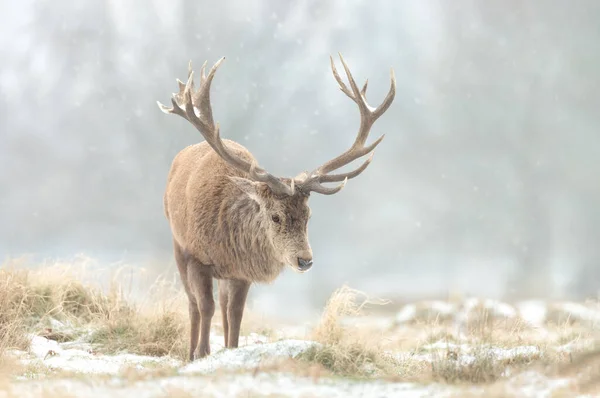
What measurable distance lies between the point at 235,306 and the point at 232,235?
931 mm

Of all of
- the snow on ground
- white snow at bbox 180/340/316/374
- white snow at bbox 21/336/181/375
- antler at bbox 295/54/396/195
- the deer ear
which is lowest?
the snow on ground

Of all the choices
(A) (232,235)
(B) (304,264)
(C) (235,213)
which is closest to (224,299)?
(A) (232,235)

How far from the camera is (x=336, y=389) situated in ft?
14.4

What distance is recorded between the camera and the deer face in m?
7.18

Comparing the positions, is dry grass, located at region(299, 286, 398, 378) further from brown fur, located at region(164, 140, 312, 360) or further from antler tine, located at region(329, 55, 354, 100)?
antler tine, located at region(329, 55, 354, 100)

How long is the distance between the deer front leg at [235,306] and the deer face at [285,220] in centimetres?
89

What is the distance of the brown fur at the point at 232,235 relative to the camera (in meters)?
7.28

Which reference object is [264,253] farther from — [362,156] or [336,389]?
[336,389]

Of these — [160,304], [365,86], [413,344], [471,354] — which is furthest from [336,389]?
[160,304]

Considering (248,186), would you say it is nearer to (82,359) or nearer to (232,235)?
(232,235)

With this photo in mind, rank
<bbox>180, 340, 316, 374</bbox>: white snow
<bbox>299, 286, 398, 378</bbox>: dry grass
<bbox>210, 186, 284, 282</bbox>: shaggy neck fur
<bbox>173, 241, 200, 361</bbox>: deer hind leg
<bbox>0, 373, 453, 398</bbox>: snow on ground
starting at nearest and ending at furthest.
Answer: <bbox>0, 373, 453, 398</bbox>: snow on ground < <bbox>180, 340, 316, 374</bbox>: white snow < <bbox>299, 286, 398, 378</bbox>: dry grass < <bbox>210, 186, 284, 282</bbox>: shaggy neck fur < <bbox>173, 241, 200, 361</bbox>: deer hind leg

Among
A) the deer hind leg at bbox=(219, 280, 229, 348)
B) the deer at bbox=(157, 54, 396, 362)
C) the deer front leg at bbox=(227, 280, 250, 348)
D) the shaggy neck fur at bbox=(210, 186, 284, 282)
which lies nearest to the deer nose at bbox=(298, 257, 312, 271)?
the deer at bbox=(157, 54, 396, 362)

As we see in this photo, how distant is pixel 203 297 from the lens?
7641 millimetres

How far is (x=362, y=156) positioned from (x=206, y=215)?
72.4 inches
